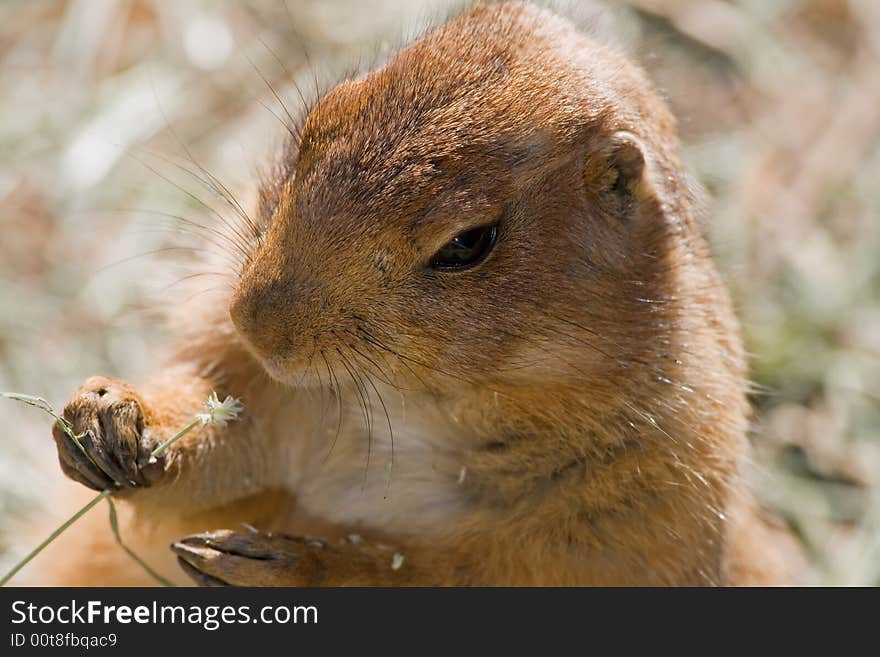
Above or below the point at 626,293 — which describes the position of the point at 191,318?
above

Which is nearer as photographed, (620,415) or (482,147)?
(482,147)

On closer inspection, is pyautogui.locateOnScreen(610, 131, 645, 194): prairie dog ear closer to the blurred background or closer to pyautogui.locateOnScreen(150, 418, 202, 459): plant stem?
the blurred background

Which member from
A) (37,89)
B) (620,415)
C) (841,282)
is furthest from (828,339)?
(37,89)

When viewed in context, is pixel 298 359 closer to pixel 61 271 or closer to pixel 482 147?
pixel 482 147

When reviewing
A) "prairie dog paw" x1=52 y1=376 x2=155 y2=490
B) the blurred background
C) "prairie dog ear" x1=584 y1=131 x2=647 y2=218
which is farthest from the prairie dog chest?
the blurred background

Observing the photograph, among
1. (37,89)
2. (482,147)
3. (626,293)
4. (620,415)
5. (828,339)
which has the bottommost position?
(828,339)

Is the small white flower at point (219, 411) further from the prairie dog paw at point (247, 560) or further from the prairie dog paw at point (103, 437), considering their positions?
the prairie dog paw at point (247, 560)
